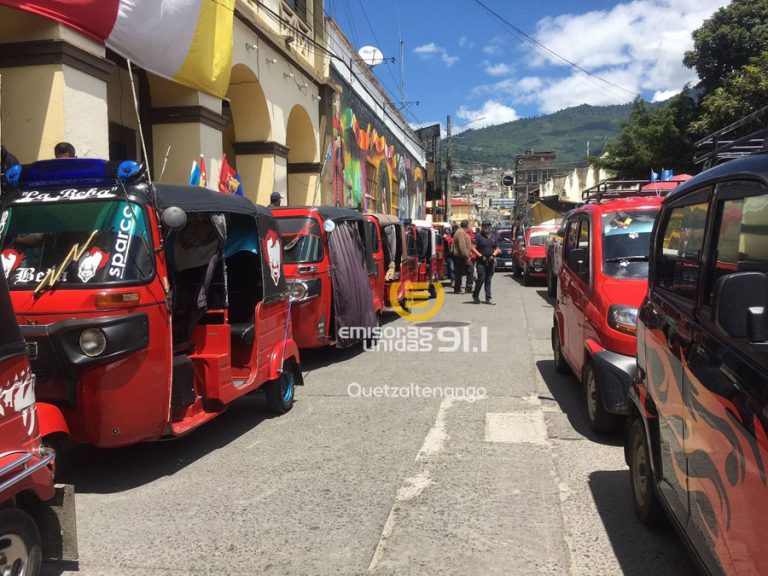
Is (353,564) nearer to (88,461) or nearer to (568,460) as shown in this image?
(568,460)

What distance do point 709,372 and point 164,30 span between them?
358 inches

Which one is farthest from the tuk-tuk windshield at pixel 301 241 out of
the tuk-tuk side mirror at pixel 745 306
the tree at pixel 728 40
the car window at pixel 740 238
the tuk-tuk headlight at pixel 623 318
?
the tree at pixel 728 40

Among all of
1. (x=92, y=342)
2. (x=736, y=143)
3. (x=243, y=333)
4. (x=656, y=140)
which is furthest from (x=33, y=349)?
(x=656, y=140)

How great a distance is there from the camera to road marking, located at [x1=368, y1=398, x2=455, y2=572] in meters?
3.67

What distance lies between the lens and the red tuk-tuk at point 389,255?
1143 centimetres

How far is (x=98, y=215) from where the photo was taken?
4.45 meters

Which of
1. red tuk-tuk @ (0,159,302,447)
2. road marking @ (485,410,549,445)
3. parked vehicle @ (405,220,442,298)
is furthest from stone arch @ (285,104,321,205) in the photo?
road marking @ (485,410,549,445)

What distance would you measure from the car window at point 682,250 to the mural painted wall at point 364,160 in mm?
15878

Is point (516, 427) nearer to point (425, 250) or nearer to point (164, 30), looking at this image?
point (164, 30)

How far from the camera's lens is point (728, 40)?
22.3m

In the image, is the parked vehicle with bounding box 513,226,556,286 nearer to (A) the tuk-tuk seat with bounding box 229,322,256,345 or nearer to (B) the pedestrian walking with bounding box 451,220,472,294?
(B) the pedestrian walking with bounding box 451,220,472,294

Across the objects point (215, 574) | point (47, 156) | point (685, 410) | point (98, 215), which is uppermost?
point (47, 156)

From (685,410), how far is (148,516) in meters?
3.30

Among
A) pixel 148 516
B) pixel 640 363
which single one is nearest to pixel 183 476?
pixel 148 516
